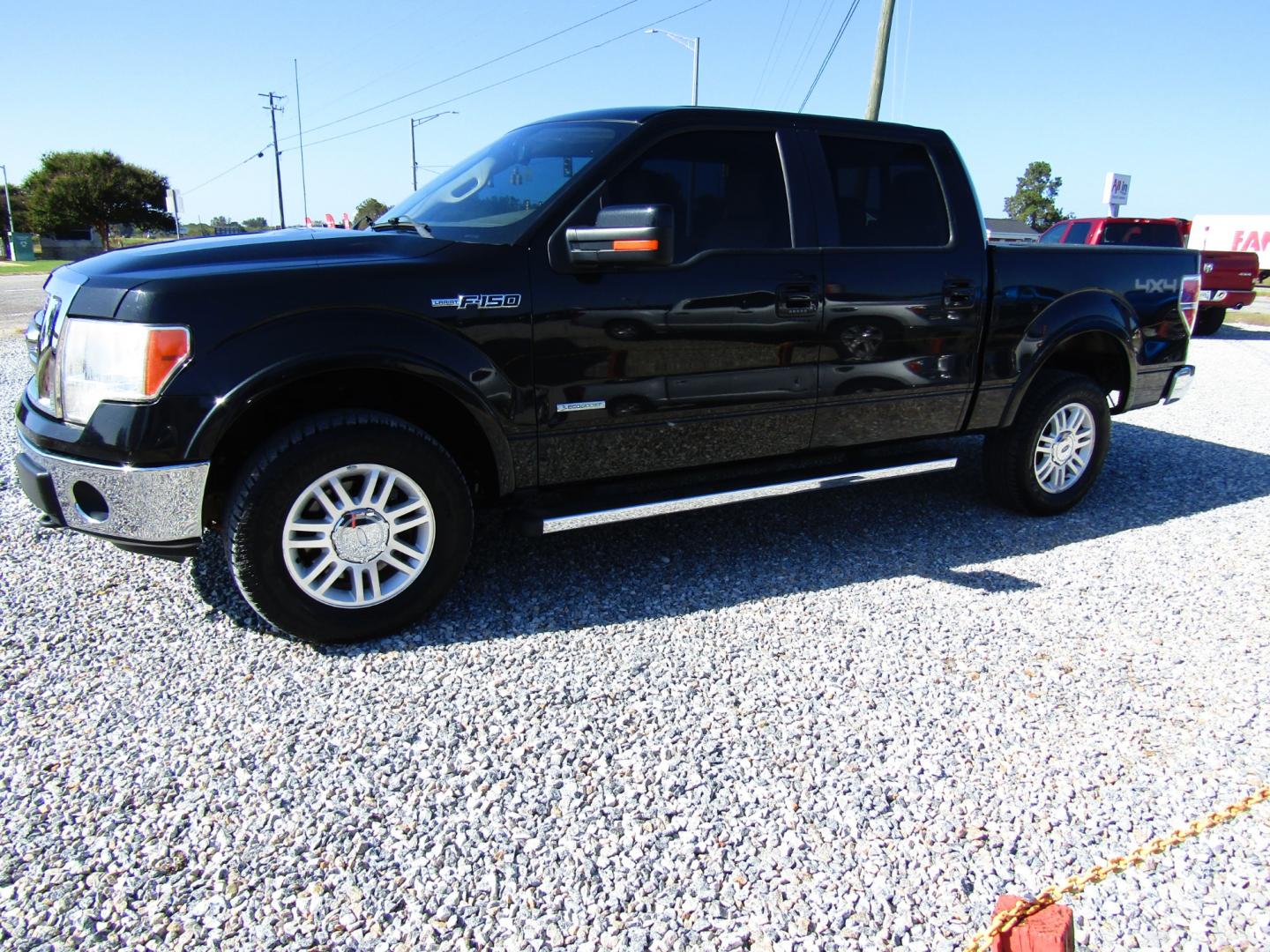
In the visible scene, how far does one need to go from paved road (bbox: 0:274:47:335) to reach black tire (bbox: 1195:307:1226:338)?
56.2 ft

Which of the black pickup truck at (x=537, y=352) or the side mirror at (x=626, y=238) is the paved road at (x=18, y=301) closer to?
the black pickup truck at (x=537, y=352)

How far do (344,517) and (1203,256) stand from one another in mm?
15277

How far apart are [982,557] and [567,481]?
7.09 ft

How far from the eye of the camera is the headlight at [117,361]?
2842 mm

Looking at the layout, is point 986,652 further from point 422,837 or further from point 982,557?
point 422,837

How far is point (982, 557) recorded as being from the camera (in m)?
4.35

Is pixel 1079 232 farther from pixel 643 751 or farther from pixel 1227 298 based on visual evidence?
pixel 643 751

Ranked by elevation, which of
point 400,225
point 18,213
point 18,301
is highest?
point 18,213

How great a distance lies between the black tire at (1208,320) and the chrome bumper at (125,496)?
54.7 ft

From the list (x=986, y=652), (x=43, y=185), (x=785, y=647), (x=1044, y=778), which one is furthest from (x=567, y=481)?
(x=43, y=185)

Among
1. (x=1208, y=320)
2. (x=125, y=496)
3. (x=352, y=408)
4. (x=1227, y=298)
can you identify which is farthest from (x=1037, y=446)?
→ (x=1208, y=320)

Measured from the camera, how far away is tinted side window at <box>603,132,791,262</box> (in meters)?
3.63

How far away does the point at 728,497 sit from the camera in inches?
148

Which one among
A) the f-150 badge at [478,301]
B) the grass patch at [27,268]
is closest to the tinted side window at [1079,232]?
the f-150 badge at [478,301]
